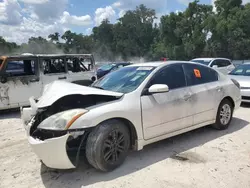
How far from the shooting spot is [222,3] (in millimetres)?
32000

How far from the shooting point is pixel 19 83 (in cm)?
748

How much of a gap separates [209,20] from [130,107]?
30893 millimetres

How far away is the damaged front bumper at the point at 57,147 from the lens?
316 cm

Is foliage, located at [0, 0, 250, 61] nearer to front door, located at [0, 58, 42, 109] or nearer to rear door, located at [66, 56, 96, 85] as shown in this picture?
rear door, located at [66, 56, 96, 85]

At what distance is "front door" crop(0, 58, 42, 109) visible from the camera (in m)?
7.31

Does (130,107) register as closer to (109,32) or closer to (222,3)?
(222,3)

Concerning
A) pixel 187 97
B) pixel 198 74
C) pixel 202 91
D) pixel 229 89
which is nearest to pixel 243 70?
pixel 229 89

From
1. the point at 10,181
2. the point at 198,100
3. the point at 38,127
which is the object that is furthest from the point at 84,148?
the point at 198,100

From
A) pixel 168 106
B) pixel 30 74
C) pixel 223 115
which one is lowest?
pixel 223 115

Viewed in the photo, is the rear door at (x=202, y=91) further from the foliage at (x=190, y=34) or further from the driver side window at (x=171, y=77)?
the foliage at (x=190, y=34)

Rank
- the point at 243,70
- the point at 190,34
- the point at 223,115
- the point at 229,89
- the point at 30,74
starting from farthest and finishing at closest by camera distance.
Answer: the point at 190,34, the point at 243,70, the point at 30,74, the point at 229,89, the point at 223,115

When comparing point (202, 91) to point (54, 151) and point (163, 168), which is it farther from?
point (54, 151)

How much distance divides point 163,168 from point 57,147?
1.59m

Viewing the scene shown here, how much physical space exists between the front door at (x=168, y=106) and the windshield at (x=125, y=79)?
0.67 feet
